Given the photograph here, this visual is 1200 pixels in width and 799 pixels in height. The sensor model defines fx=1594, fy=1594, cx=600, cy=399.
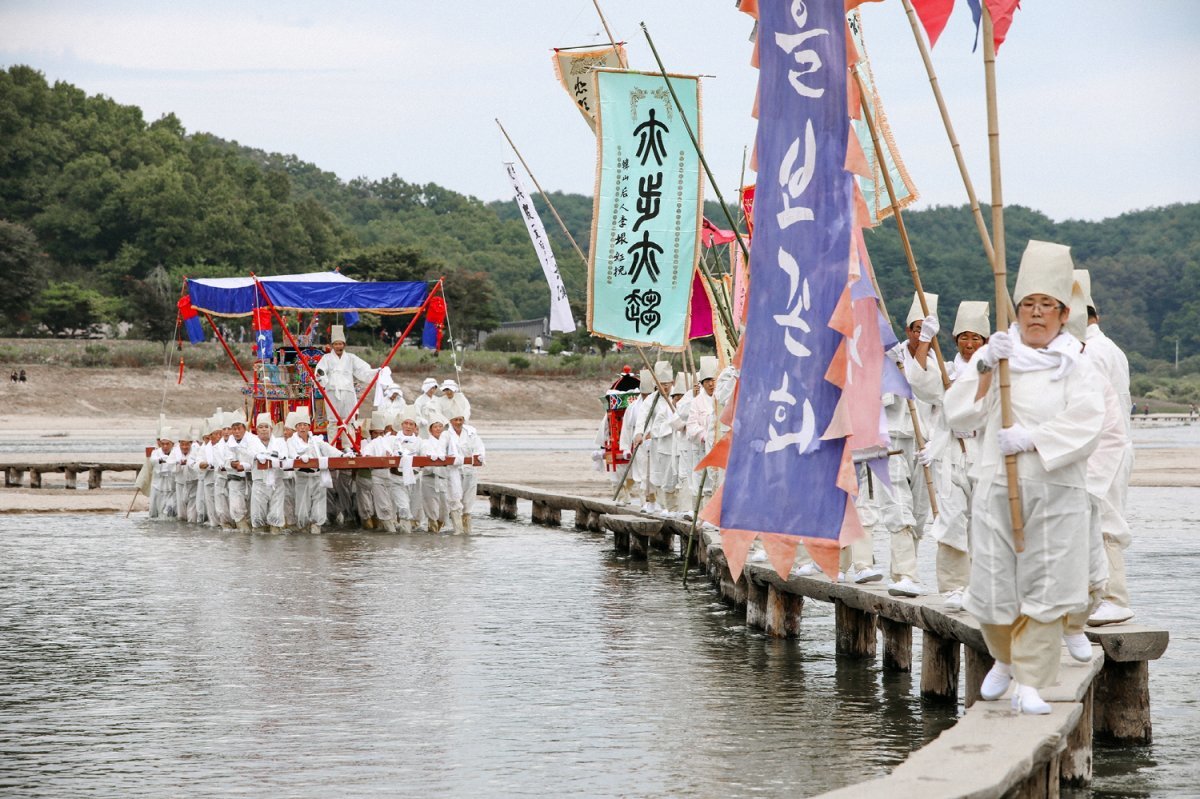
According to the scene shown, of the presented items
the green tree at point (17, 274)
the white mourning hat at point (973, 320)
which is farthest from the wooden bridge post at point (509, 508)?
the green tree at point (17, 274)

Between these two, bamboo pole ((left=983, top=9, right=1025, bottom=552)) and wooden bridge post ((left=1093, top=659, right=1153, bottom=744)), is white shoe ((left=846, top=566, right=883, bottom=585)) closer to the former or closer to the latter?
wooden bridge post ((left=1093, top=659, right=1153, bottom=744))

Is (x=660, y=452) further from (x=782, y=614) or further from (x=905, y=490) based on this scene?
(x=905, y=490)

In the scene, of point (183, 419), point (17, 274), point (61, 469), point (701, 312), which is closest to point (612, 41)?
point (701, 312)

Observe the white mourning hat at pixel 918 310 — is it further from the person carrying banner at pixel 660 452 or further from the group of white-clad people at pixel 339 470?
the group of white-clad people at pixel 339 470

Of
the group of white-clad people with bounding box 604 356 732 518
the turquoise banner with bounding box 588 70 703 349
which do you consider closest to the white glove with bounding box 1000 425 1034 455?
the turquoise banner with bounding box 588 70 703 349

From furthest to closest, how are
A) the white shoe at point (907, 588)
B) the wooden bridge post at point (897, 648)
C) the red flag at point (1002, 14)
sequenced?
the wooden bridge post at point (897, 648), the white shoe at point (907, 588), the red flag at point (1002, 14)

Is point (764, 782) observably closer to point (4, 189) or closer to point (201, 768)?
point (201, 768)

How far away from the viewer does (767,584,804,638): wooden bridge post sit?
1191 centimetres

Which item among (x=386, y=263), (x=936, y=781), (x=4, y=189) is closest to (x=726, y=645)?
(x=936, y=781)

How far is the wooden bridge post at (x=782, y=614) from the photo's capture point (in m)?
11.9

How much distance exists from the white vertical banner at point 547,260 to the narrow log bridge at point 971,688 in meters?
4.93

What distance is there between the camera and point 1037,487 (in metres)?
6.82

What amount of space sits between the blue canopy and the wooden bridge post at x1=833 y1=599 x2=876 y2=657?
11.9m

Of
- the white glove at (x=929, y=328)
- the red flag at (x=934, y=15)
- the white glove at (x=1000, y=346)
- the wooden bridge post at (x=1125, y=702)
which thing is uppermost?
the red flag at (x=934, y=15)
